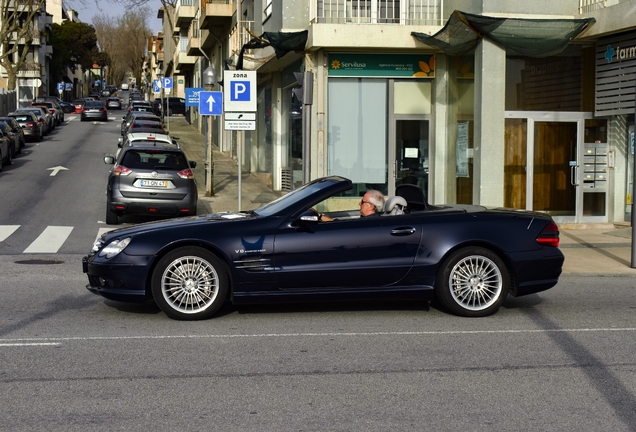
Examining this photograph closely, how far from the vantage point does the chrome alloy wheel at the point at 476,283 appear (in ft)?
27.8

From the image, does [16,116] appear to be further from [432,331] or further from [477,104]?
[432,331]

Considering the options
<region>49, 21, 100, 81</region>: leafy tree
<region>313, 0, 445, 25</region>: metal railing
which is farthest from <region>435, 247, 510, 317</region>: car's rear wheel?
<region>49, 21, 100, 81</region>: leafy tree

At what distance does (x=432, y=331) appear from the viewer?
312 inches

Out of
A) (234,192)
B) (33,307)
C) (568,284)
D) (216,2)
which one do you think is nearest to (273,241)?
(33,307)

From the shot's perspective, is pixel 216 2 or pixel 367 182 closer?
pixel 367 182

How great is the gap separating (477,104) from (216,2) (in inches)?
792

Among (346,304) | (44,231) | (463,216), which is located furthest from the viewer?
(44,231)

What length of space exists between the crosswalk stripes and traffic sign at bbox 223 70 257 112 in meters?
3.55

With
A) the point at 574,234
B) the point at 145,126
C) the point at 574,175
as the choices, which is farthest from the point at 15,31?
the point at 574,234

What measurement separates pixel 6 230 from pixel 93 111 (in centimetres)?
4622

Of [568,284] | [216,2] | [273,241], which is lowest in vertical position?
[568,284]

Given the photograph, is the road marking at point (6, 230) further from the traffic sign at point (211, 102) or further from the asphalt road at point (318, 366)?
the asphalt road at point (318, 366)

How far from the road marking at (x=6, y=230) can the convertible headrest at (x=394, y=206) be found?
9.26 m

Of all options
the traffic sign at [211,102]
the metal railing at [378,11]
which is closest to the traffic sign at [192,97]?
the traffic sign at [211,102]
